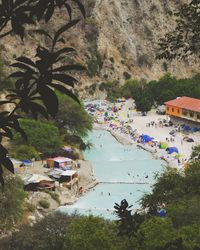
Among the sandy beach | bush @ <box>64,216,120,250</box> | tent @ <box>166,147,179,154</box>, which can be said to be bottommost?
the sandy beach

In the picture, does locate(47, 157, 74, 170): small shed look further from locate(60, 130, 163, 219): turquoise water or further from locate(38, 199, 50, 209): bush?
locate(38, 199, 50, 209): bush

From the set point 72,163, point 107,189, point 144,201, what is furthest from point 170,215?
point 72,163

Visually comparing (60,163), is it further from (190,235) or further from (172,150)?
(190,235)

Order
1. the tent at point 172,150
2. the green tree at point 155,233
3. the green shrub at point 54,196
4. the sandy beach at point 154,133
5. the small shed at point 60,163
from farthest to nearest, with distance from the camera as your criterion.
Answer: the tent at point 172,150 < the sandy beach at point 154,133 < the small shed at point 60,163 < the green shrub at point 54,196 < the green tree at point 155,233

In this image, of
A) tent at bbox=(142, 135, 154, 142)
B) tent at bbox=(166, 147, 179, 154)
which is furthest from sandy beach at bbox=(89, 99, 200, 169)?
tent at bbox=(142, 135, 154, 142)

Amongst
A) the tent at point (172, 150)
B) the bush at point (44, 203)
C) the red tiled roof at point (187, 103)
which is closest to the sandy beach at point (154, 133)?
the tent at point (172, 150)

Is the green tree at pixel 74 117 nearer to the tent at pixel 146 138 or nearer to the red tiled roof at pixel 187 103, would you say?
the tent at pixel 146 138

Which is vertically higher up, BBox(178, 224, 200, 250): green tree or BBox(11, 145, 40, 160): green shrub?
BBox(178, 224, 200, 250): green tree
